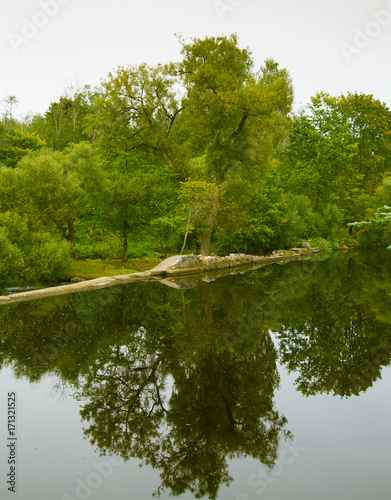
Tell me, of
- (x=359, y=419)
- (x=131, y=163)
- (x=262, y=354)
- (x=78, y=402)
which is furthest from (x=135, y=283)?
(x=359, y=419)

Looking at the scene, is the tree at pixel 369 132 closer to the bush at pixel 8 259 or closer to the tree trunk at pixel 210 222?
the tree trunk at pixel 210 222

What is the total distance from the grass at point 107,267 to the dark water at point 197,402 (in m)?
7.44

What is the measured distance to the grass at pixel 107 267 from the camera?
2125 centimetres

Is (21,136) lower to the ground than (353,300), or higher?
higher

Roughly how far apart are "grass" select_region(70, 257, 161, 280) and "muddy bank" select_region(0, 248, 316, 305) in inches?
43.5

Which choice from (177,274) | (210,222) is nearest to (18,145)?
(210,222)

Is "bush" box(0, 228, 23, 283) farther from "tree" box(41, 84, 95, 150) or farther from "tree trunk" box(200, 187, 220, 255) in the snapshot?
"tree" box(41, 84, 95, 150)

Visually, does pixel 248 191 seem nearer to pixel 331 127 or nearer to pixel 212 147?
pixel 212 147

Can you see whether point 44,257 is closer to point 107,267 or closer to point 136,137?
point 107,267

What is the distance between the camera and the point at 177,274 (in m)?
23.6

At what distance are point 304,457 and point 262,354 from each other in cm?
406

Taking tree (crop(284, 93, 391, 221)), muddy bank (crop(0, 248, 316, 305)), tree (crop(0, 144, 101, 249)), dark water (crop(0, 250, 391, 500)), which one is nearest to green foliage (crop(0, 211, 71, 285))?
tree (crop(0, 144, 101, 249))

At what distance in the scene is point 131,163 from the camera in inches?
1034

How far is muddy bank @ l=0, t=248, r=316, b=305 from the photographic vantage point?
53.9 feet
